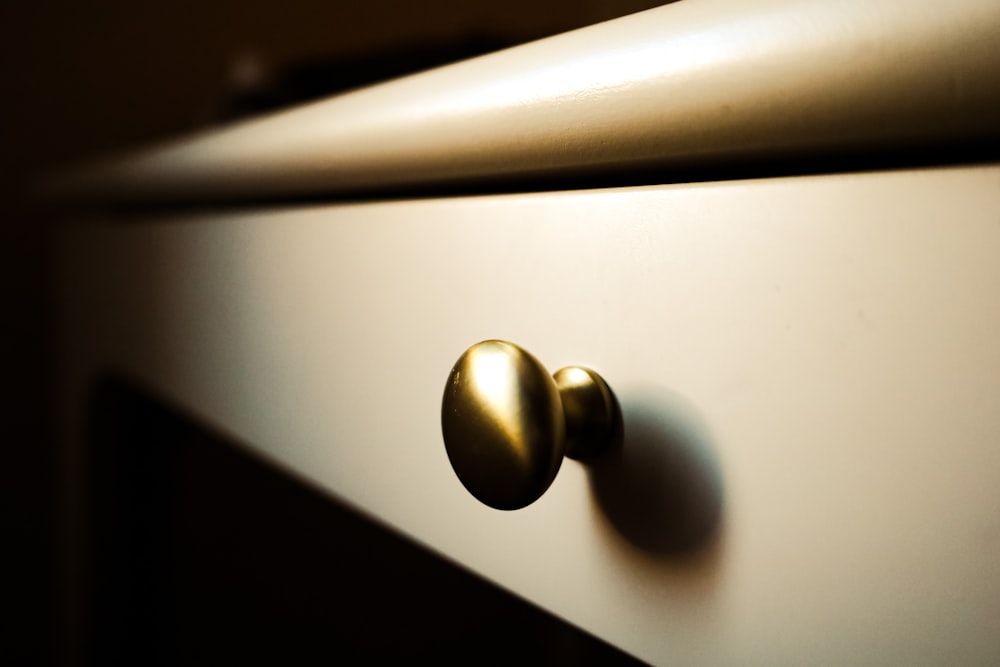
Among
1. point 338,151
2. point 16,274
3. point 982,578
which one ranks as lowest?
point 982,578

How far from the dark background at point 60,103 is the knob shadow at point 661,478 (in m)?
0.77

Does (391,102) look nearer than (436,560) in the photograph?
Yes

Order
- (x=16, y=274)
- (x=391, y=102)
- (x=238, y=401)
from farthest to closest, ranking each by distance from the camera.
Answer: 1. (x=16, y=274)
2. (x=238, y=401)
3. (x=391, y=102)

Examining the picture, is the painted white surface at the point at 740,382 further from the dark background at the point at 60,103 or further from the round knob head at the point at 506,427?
the dark background at the point at 60,103

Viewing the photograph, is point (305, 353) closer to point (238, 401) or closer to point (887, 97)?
point (238, 401)

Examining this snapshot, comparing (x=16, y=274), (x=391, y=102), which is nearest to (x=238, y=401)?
(x=391, y=102)

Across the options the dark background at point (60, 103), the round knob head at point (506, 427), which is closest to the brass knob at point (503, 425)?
the round knob head at point (506, 427)

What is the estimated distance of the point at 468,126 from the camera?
198mm

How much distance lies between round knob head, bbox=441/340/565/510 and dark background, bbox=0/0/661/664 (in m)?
0.79

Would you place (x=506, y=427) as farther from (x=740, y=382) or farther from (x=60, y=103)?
(x=60, y=103)

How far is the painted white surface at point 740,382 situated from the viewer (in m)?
0.13

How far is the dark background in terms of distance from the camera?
3.17 feet

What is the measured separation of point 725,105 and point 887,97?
30mm

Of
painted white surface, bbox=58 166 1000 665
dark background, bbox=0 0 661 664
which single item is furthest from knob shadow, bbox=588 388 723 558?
dark background, bbox=0 0 661 664
